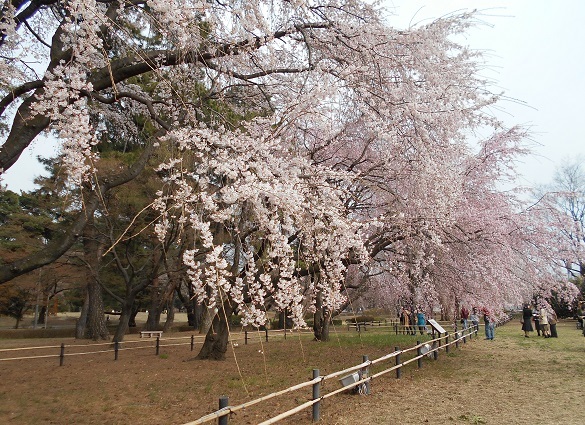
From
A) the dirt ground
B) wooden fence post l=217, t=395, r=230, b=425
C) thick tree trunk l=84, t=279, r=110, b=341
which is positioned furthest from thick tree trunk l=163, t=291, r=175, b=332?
wooden fence post l=217, t=395, r=230, b=425

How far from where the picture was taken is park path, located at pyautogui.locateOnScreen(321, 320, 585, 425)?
5.52 m

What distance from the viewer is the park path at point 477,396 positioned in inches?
217

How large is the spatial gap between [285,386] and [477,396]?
3317 mm

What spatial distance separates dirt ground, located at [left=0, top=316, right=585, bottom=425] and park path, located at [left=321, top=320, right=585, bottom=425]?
16 millimetres

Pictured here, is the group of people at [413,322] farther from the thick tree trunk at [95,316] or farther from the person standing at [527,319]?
the thick tree trunk at [95,316]

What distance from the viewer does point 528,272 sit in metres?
10.9

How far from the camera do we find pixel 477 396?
6.81 meters

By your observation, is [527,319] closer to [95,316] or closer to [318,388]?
[318,388]

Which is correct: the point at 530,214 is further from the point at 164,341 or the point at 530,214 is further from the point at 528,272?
the point at 164,341

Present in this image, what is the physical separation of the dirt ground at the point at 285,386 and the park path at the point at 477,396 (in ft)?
0.05

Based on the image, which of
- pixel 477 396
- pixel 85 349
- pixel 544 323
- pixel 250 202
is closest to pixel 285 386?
pixel 477 396

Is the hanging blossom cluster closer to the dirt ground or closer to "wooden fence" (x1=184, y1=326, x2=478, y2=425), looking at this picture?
the dirt ground

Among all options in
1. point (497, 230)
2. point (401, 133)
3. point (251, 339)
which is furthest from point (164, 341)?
point (401, 133)

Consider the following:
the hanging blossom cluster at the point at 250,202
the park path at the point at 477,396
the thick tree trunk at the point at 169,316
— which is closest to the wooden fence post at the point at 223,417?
the hanging blossom cluster at the point at 250,202
